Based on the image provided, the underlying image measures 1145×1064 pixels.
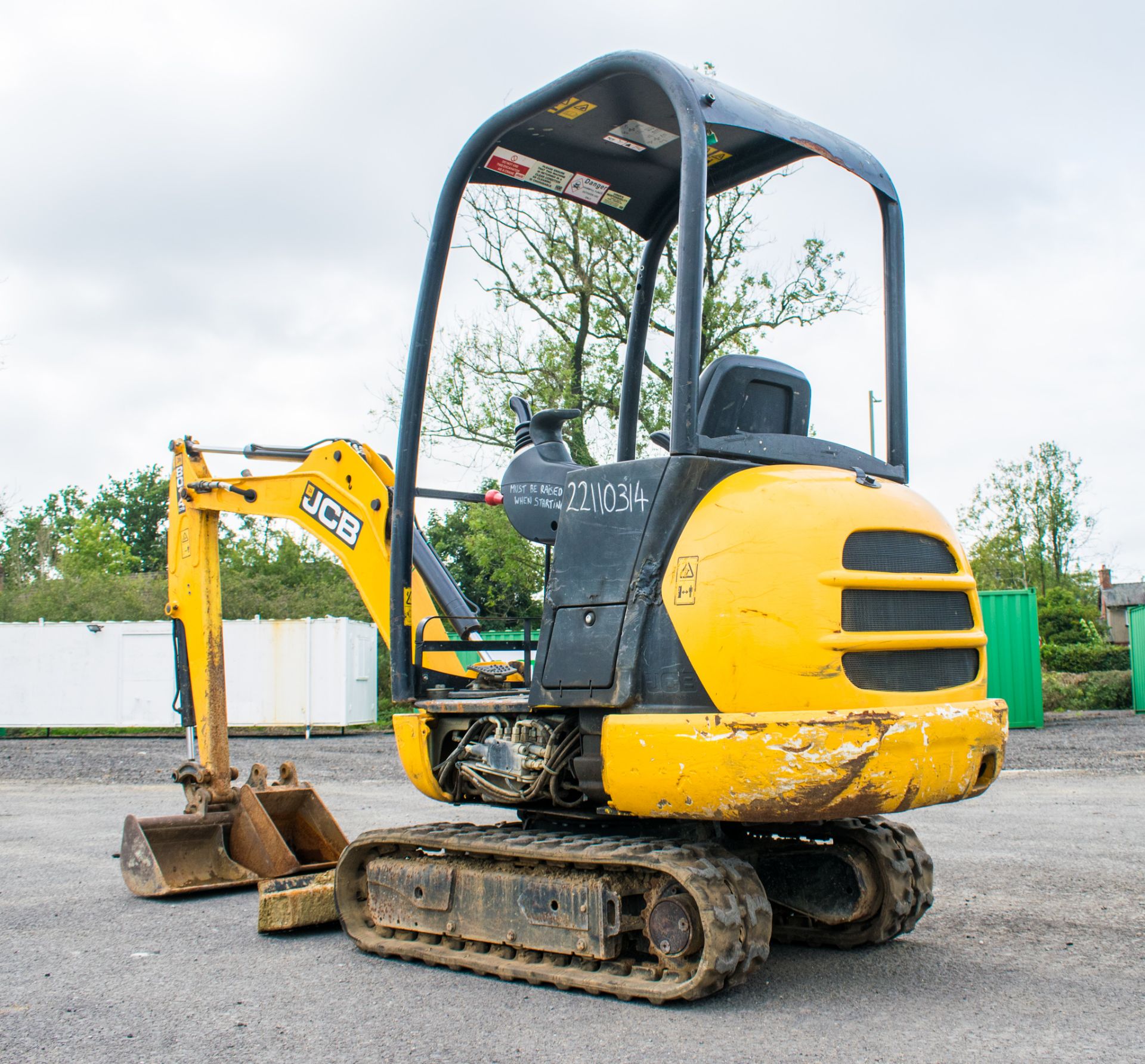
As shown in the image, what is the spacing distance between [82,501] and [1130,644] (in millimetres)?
63565

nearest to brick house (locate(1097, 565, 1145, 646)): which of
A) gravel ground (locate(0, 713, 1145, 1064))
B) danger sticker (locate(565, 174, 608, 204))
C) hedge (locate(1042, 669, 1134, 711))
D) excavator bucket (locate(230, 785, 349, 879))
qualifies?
hedge (locate(1042, 669, 1134, 711))

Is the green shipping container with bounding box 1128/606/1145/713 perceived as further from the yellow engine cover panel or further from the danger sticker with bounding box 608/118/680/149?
the yellow engine cover panel

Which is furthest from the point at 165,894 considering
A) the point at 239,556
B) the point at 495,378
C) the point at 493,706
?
the point at 239,556

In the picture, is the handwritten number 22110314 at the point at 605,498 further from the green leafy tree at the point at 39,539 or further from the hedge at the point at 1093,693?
the green leafy tree at the point at 39,539

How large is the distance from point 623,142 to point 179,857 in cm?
456

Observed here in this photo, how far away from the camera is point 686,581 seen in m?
3.95

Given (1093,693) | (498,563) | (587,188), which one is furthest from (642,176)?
(1093,693)

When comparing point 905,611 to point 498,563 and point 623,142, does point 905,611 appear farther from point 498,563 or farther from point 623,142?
point 498,563

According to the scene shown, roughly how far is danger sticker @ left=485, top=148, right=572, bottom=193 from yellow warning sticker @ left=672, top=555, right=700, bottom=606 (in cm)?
217

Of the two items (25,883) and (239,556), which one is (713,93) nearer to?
(25,883)

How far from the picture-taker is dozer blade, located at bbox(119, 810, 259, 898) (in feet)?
20.4

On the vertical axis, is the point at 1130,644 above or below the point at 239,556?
below

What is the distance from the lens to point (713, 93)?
4.18 metres

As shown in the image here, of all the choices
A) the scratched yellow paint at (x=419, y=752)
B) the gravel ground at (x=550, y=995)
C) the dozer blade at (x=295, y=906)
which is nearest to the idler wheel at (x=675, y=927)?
the gravel ground at (x=550, y=995)
